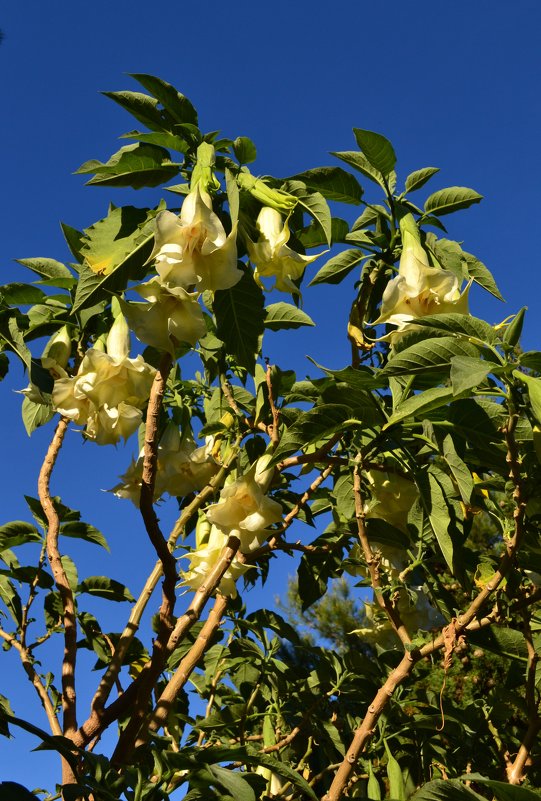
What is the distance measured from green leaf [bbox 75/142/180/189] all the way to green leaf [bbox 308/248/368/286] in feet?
1.54

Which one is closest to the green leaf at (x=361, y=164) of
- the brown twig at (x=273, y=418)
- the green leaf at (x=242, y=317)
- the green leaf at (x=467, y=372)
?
the green leaf at (x=242, y=317)

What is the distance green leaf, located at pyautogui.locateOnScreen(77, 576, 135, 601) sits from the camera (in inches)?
92.7

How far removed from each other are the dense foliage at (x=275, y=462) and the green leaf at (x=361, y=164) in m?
0.02

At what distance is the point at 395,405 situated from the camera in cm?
161

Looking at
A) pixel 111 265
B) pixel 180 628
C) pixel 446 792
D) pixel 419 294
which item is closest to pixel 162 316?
pixel 111 265

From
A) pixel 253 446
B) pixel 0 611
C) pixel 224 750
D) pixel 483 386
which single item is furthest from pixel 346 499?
pixel 0 611

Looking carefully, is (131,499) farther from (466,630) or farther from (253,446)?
(466,630)

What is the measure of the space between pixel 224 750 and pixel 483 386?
0.78 meters

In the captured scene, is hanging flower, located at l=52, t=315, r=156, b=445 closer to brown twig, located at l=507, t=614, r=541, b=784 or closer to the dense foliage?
the dense foliage

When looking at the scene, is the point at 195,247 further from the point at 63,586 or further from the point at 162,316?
the point at 63,586

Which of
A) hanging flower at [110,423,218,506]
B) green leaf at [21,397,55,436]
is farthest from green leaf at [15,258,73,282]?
hanging flower at [110,423,218,506]

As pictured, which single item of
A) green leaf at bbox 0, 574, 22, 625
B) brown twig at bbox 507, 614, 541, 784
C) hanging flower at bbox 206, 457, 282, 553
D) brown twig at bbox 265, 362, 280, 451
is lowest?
brown twig at bbox 507, 614, 541, 784

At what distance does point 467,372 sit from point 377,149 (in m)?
0.86

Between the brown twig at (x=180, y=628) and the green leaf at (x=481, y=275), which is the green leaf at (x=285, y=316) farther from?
the brown twig at (x=180, y=628)
